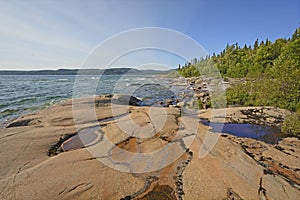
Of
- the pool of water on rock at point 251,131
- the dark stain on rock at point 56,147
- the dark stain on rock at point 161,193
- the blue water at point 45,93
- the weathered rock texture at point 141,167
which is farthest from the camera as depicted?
the blue water at point 45,93

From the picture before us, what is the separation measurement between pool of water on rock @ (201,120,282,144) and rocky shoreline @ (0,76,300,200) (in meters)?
0.60

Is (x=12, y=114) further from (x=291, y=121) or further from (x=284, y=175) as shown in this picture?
(x=291, y=121)

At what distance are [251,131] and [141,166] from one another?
7113 millimetres

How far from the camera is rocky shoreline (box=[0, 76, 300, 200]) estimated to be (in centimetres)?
426

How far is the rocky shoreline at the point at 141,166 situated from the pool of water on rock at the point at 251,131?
23.7 inches

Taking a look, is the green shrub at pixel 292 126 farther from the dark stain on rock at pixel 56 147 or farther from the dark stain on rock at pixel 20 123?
the dark stain on rock at pixel 20 123

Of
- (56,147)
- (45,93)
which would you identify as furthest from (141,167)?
(45,93)

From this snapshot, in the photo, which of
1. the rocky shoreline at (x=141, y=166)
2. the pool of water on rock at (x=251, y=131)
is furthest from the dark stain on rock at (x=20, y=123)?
the pool of water on rock at (x=251, y=131)

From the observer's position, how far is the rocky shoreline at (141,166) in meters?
4.26

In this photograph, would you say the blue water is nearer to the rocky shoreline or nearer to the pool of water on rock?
the rocky shoreline

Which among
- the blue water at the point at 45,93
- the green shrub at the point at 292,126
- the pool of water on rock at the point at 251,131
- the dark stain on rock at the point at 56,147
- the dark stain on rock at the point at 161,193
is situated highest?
the green shrub at the point at 292,126

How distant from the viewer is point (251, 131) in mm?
9109

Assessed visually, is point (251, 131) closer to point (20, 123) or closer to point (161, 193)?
point (161, 193)

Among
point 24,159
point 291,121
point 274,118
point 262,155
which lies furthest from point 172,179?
point 274,118
